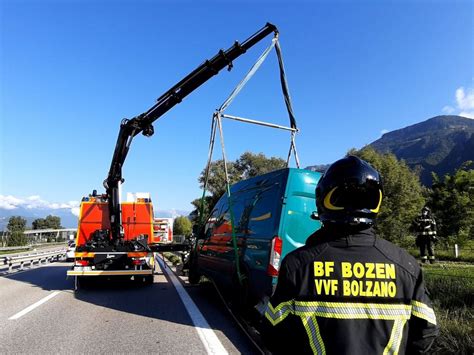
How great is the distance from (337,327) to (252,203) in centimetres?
539

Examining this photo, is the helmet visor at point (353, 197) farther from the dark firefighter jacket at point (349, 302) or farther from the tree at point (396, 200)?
the tree at point (396, 200)

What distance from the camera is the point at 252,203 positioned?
23.5 ft

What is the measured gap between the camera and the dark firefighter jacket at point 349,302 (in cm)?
179

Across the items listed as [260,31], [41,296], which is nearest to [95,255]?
[41,296]

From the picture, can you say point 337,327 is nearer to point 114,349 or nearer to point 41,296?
point 114,349

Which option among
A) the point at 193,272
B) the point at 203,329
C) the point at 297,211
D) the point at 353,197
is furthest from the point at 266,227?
the point at 193,272

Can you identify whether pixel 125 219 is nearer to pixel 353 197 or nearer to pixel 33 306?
pixel 33 306

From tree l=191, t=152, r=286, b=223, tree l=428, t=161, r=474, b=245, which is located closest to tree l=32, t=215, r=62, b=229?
tree l=191, t=152, r=286, b=223

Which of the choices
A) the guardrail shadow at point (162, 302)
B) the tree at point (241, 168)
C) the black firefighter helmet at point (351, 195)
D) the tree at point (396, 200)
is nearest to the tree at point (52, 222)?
the tree at point (241, 168)

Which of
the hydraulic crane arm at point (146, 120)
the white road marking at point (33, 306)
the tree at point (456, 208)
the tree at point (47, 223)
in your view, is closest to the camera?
the white road marking at point (33, 306)

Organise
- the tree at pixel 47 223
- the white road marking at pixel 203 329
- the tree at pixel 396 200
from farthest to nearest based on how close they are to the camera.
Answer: the tree at pixel 47 223 < the tree at pixel 396 200 < the white road marking at pixel 203 329

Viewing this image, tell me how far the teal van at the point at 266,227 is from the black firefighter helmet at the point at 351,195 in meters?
3.95

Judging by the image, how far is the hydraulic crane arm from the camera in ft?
35.8

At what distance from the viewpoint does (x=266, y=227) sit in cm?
631
